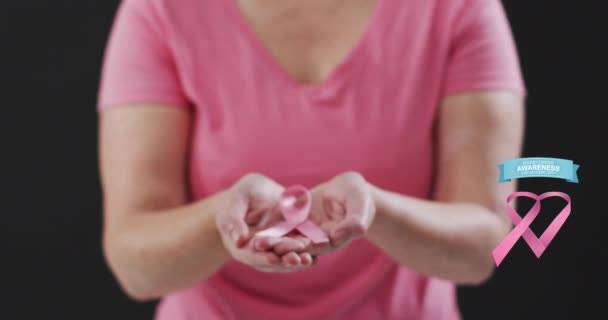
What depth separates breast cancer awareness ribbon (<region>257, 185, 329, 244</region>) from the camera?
1.94 feet

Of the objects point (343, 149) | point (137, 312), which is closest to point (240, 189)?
point (343, 149)

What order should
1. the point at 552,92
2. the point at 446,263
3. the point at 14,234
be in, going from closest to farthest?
the point at 446,263
the point at 552,92
the point at 14,234

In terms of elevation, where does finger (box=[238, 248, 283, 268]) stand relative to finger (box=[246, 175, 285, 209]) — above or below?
below

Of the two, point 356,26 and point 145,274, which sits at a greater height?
point 356,26

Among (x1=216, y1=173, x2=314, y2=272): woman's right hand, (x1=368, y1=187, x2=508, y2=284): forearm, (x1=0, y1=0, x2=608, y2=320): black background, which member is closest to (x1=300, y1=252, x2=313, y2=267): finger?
(x1=216, y1=173, x2=314, y2=272): woman's right hand

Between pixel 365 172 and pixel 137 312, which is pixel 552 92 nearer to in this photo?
pixel 365 172

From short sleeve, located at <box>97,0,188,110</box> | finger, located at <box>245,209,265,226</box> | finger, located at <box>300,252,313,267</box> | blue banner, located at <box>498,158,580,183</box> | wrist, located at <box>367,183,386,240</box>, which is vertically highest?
blue banner, located at <box>498,158,580,183</box>

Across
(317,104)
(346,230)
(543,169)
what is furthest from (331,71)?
(543,169)

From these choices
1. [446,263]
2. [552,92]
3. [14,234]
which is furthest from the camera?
[14,234]

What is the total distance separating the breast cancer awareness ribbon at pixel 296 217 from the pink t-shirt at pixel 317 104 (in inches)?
5.2

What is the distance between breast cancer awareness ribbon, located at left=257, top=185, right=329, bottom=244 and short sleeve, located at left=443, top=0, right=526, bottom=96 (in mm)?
216

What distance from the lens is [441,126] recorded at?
2.55ft

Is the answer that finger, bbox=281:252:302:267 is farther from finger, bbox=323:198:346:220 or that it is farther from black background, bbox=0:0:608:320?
black background, bbox=0:0:608:320

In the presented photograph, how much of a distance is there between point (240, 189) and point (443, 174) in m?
0.22
